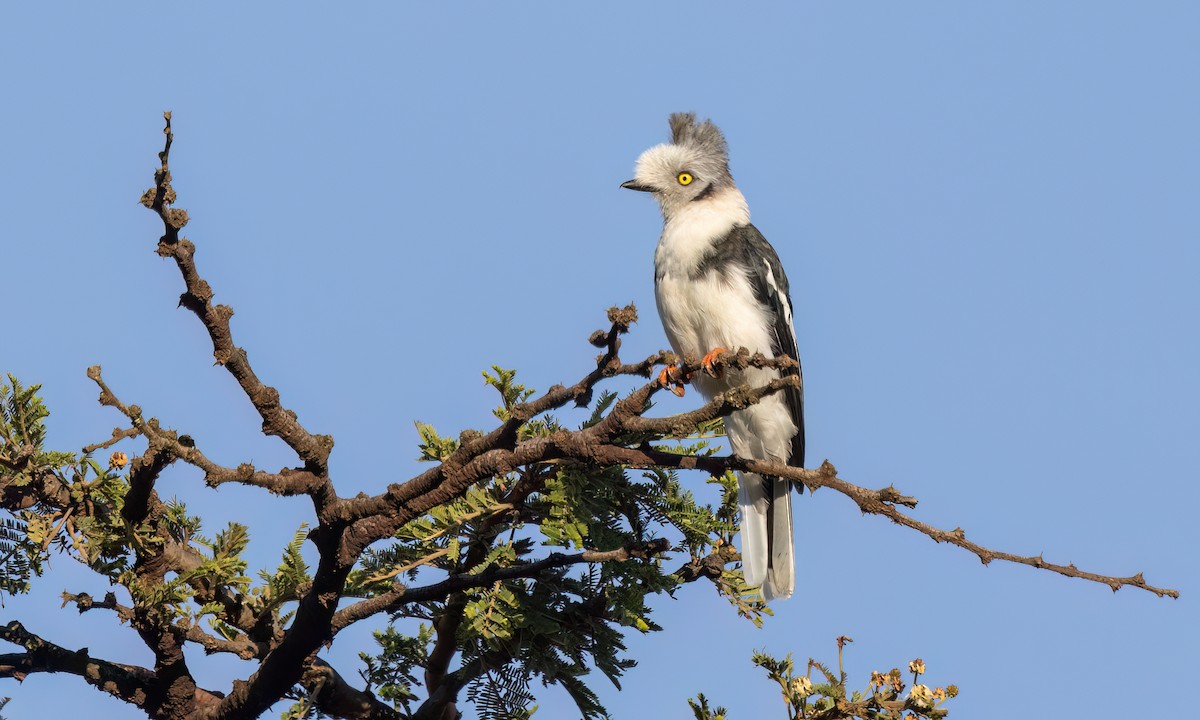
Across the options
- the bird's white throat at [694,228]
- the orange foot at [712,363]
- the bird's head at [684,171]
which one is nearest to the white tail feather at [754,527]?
the orange foot at [712,363]

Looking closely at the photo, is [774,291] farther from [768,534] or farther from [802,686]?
[802,686]

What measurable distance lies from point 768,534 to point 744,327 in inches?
50.0

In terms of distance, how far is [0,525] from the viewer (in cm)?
504

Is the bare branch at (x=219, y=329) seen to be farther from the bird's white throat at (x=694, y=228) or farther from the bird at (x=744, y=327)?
the bird's white throat at (x=694, y=228)

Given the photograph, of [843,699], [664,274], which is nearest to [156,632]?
[843,699]

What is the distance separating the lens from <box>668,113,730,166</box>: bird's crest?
8.55m

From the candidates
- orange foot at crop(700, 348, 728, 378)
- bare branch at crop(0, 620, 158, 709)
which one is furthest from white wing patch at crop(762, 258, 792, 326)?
bare branch at crop(0, 620, 158, 709)

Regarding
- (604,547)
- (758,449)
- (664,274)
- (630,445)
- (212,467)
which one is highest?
(664,274)

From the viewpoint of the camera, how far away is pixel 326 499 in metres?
4.57

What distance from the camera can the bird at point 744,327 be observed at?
708 centimetres

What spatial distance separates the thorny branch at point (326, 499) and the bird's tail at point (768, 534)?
4.97 ft

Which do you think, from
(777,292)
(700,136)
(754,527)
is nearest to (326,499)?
(754,527)

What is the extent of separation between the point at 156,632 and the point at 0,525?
822 mm

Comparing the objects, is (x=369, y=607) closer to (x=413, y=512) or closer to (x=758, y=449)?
(x=413, y=512)
